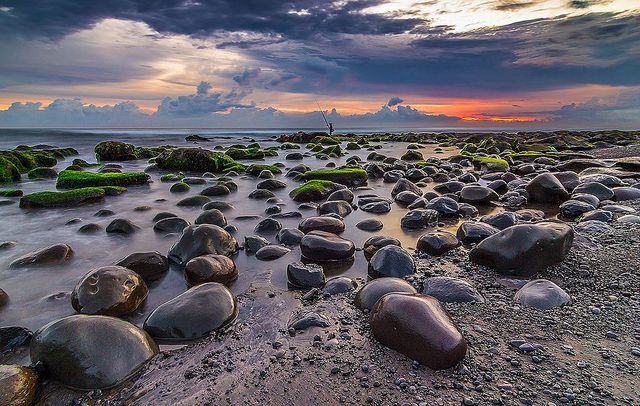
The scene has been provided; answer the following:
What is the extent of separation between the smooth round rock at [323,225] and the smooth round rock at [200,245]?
3.41 ft

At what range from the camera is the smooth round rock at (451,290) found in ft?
9.00

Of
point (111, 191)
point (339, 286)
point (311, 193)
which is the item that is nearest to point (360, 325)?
point (339, 286)

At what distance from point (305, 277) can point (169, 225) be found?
2577 mm

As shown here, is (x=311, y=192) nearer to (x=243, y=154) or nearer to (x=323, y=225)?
(x=323, y=225)

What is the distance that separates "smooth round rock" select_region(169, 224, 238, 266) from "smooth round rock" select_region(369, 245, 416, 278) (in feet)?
5.02

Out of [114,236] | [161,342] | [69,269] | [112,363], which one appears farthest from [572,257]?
[114,236]

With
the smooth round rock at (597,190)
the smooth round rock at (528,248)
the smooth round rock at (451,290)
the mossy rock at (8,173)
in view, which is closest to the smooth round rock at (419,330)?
the smooth round rock at (451,290)

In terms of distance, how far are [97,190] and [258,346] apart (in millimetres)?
6100

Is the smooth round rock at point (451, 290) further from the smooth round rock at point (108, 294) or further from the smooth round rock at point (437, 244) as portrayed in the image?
the smooth round rock at point (108, 294)

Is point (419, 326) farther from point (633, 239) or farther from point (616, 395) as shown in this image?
point (633, 239)

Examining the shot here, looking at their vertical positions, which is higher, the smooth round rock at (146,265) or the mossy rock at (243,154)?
the mossy rock at (243,154)

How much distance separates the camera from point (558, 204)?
236 inches

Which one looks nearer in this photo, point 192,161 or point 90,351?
point 90,351

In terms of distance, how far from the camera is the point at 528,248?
3.20 meters
